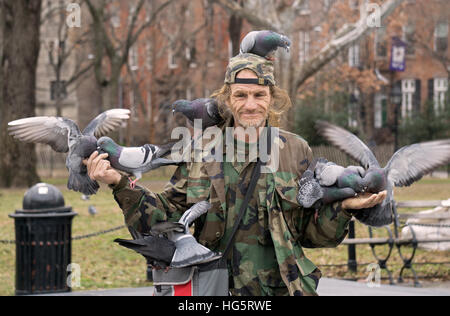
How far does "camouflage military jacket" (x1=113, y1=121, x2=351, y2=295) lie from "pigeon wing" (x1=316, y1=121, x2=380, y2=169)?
0.70ft

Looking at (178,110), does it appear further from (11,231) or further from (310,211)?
(11,231)

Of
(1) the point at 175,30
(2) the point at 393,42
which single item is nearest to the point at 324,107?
(2) the point at 393,42

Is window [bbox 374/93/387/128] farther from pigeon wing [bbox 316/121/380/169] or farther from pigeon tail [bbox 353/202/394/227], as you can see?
pigeon tail [bbox 353/202/394/227]

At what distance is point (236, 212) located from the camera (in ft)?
11.3

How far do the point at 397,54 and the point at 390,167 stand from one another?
3251cm

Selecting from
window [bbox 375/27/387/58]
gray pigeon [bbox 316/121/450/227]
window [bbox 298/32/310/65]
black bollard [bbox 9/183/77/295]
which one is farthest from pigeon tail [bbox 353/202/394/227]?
window [bbox 298/32/310/65]

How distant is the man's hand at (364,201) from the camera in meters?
3.16

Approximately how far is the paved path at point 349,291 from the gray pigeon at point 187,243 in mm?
4480

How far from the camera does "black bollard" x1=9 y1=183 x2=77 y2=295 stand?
8109 millimetres

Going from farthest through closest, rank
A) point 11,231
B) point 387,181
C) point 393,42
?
point 393,42, point 11,231, point 387,181

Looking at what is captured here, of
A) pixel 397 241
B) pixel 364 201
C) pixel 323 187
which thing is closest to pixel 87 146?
pixel 323 187

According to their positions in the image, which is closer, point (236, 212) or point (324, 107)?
point (236, 212)

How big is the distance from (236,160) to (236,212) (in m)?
0.26

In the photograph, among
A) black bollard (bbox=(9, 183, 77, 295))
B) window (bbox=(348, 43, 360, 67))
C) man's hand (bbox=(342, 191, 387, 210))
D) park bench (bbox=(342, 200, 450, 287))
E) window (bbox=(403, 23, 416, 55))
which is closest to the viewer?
man's hand (bbox=(342, 191, 387, 210))
